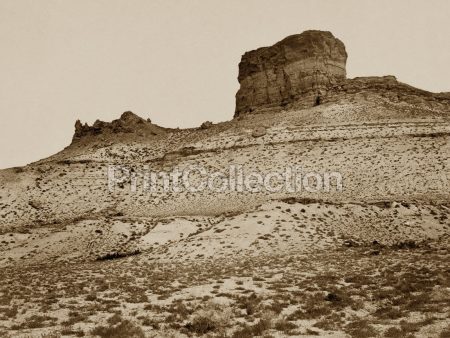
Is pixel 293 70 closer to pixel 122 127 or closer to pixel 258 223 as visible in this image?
pixel 122 127

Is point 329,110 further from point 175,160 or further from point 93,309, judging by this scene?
point 93,309

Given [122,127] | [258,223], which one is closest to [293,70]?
[122,127]

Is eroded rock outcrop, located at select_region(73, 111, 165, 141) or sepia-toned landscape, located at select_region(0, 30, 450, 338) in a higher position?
eroded rock outcrop, located at select_region(73, 111, 165, 141)

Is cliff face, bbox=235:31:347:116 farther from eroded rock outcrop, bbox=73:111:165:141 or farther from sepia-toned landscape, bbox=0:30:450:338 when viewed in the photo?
eroded rock outcrop, bbox=73:111:165:141

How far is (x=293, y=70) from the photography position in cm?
5697

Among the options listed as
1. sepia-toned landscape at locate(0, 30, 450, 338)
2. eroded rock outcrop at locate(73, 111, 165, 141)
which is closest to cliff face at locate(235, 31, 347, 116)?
sepia-toned landscape at locate(0, 30, 450, 338)

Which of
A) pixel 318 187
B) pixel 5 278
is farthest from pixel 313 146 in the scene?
pixel 5 278

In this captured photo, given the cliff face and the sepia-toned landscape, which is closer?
the sepia-toned landscape

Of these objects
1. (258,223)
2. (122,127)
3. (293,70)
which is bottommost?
(258,223)

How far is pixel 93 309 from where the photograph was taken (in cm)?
1611

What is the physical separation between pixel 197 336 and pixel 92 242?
812 inches

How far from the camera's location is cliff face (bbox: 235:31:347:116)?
5562 centimetres

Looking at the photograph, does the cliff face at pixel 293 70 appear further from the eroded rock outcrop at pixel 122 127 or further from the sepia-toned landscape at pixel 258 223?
the eroded rock outcrop at pixel 122 127

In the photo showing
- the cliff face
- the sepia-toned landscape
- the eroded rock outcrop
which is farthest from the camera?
the eroded rock outcrop
